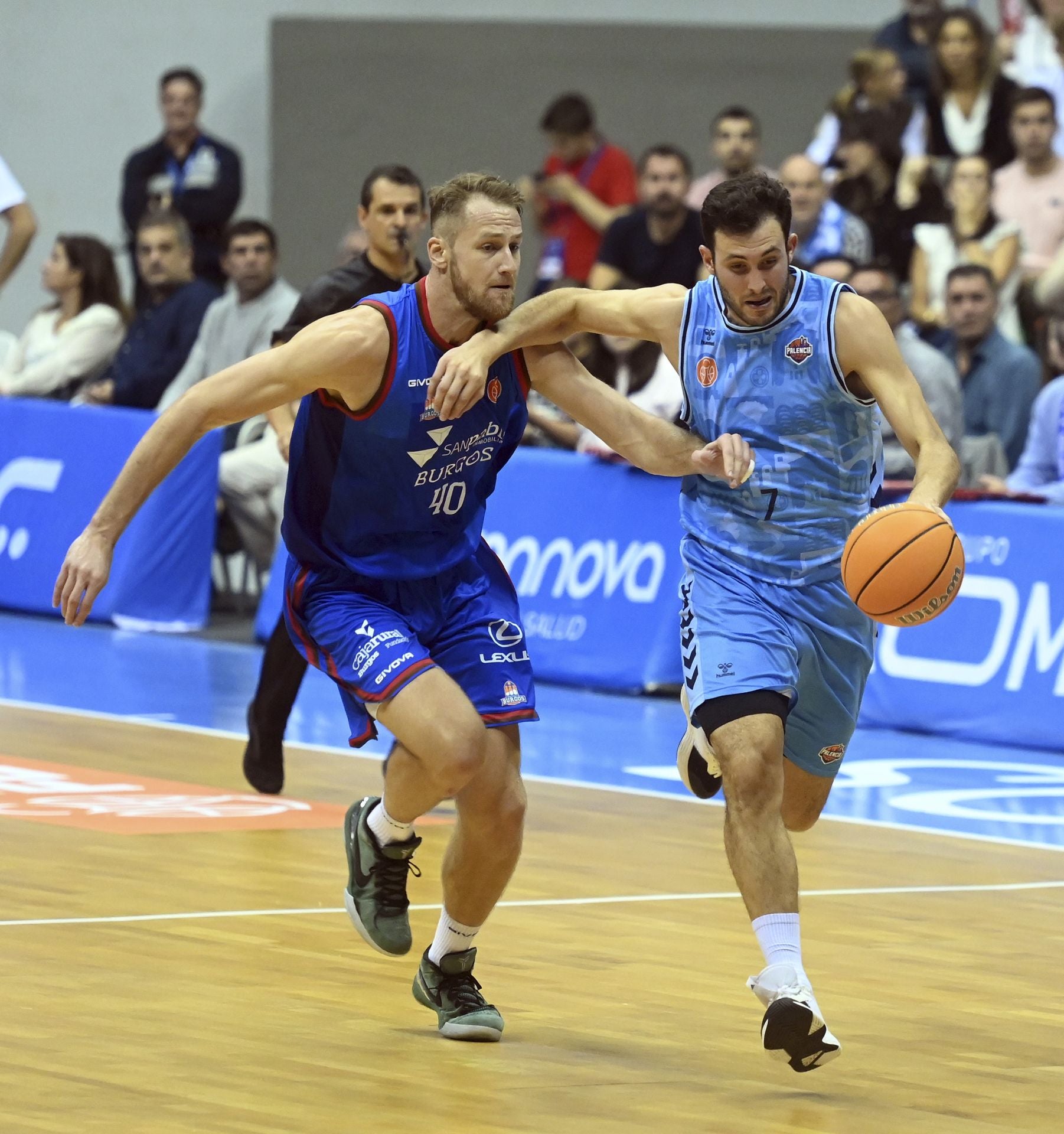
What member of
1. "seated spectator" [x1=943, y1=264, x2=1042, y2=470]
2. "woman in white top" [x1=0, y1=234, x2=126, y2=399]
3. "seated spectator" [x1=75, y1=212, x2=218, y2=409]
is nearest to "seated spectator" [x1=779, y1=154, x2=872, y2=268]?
"seated spectator" [x1=943, y1=264, x2=1042, y2=470]

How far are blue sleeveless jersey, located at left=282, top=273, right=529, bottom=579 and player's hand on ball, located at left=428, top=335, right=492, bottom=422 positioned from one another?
148 millimetres

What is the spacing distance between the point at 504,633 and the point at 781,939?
44.1 inches

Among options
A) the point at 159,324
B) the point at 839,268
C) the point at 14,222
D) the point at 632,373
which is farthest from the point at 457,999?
the point at 159,324

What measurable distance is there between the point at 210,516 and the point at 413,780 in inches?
326

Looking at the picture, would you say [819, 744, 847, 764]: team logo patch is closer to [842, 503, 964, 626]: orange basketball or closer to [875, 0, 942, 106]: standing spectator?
[842, 503, 964, 626]: orange basketball

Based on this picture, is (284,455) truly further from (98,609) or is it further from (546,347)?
(98,609)

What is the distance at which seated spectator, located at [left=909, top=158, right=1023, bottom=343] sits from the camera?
1331 centimetres

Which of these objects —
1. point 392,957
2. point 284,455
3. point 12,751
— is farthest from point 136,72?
point 392,957

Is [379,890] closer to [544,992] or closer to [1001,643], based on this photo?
[544,992]

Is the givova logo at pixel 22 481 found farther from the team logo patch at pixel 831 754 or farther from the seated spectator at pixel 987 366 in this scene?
the team logo patch at pixel 831 754

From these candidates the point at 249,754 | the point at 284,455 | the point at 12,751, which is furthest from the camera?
the point at 12,751

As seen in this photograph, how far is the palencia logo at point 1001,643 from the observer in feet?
35.5

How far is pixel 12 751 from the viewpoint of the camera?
398 inches

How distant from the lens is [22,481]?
14719 millimetres
